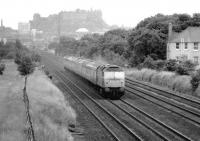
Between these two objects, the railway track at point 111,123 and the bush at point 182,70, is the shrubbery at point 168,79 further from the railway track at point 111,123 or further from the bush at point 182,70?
the railway track at point 111,123

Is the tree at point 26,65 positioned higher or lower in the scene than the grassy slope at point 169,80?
higher

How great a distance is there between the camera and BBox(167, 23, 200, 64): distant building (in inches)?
2128

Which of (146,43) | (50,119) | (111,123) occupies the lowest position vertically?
(111,123)

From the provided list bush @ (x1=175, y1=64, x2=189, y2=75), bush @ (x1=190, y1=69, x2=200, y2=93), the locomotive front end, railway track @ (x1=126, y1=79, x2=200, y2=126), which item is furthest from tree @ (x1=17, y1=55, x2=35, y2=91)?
bush @ (x1=190, y1=69, x2=200, y2=93)

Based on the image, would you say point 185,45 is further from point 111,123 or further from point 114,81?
point 111,123

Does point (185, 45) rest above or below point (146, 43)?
below

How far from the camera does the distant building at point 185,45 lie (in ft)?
177

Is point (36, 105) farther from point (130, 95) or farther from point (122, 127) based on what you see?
point (130, 95)

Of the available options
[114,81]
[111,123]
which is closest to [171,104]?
[114,81]

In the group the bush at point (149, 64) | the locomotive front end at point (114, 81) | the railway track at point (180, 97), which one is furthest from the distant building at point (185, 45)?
the locomotive front end at point (114, 81)

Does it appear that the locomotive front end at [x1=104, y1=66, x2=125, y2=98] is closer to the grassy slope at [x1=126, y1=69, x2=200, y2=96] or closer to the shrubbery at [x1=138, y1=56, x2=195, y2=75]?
the grassy slope at [x1=126, y1=69, x2=200, y2=96]

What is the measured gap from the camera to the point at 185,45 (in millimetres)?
54844

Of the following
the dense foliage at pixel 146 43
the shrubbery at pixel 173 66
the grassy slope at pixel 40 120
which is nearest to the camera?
the grassy slope at pixel 40 120

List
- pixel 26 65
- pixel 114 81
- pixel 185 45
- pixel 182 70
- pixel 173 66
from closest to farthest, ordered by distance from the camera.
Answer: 1. pixel 114 81
2. pixel 182 70
3. pixel 173 66
4. pixel 26 65
5. pixel 185 45
